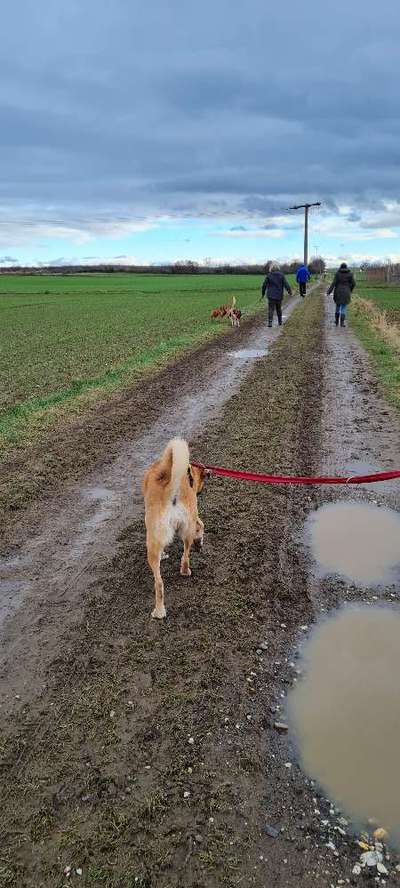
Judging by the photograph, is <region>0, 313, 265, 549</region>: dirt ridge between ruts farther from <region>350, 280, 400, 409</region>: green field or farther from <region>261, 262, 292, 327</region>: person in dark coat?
<region>261, 262, 292, 327</region>: person in dark coat

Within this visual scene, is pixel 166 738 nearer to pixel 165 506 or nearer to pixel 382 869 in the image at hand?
pixel 382 869

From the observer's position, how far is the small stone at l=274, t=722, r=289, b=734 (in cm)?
314

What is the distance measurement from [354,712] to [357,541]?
7.31 feet

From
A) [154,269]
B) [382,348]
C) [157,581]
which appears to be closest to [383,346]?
[382,348]

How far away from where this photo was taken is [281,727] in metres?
3.16

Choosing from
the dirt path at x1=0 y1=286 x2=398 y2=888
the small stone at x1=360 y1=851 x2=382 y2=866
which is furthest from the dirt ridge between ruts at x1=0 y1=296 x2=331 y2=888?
the small stone at x1=360 y1=851 x2=382 y2=866

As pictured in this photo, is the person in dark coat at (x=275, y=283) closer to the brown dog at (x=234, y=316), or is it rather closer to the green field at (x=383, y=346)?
the brown dog at (x=234, y=316)

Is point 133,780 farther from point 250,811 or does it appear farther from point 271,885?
point 271,885

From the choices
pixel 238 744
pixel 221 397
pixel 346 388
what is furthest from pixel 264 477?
pixel 346 388

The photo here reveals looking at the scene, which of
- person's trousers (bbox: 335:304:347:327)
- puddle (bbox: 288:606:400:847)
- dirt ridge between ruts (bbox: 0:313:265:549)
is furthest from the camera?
person's trousers (bbox: 335:304:347:327)

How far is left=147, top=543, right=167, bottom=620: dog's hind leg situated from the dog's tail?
0.45 meters

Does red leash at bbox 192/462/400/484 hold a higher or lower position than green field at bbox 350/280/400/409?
higher

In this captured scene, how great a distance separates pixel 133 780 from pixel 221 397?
29.2 ft

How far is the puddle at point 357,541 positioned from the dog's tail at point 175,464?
1691mm
